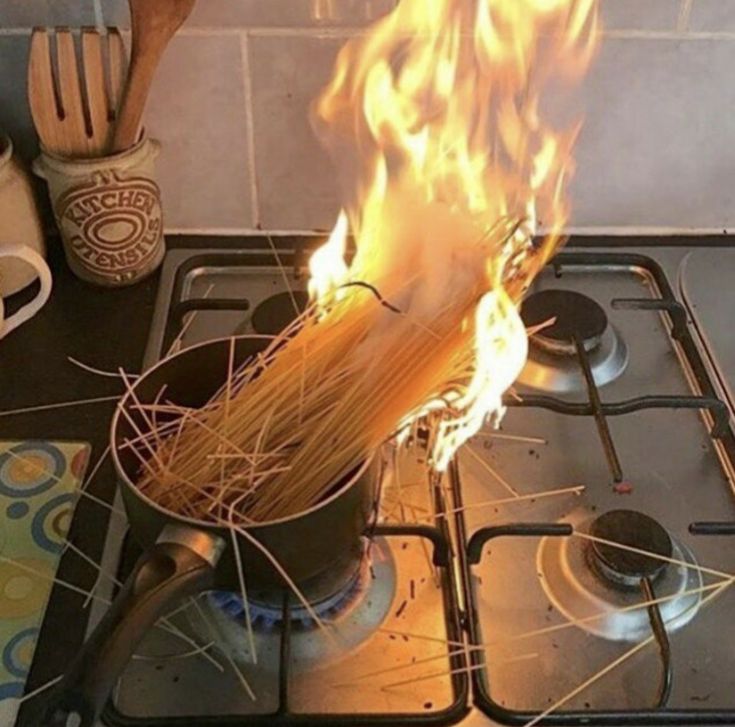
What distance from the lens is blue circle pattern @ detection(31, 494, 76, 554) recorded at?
2.23ft

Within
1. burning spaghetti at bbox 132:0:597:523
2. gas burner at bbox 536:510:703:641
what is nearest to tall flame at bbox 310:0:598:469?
burning spaghetti at bbox 132:0:597:523

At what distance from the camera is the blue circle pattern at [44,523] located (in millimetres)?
678

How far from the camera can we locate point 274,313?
2.77 ft

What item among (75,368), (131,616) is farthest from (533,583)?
(75,368)

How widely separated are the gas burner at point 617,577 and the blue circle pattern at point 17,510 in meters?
0.34

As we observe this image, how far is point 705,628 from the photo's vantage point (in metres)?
0.65

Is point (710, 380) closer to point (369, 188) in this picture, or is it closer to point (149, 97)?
point (369, 188)

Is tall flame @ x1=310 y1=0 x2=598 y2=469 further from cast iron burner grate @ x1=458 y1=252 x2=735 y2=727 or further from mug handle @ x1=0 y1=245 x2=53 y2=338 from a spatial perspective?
mug handle @ x1=0 y1=245 x2=53 y2=338

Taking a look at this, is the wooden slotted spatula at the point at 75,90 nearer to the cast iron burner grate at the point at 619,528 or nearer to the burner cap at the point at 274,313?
the burner cap at the point at 274,313

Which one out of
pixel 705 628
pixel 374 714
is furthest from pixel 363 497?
pixel 705 628

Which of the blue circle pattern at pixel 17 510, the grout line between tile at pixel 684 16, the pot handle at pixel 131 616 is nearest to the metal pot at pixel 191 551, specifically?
the pot handle at pixel 131 616

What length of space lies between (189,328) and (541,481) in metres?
0.31

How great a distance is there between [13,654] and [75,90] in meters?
0.41

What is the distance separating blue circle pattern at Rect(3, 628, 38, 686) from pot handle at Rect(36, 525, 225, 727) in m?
0.11
